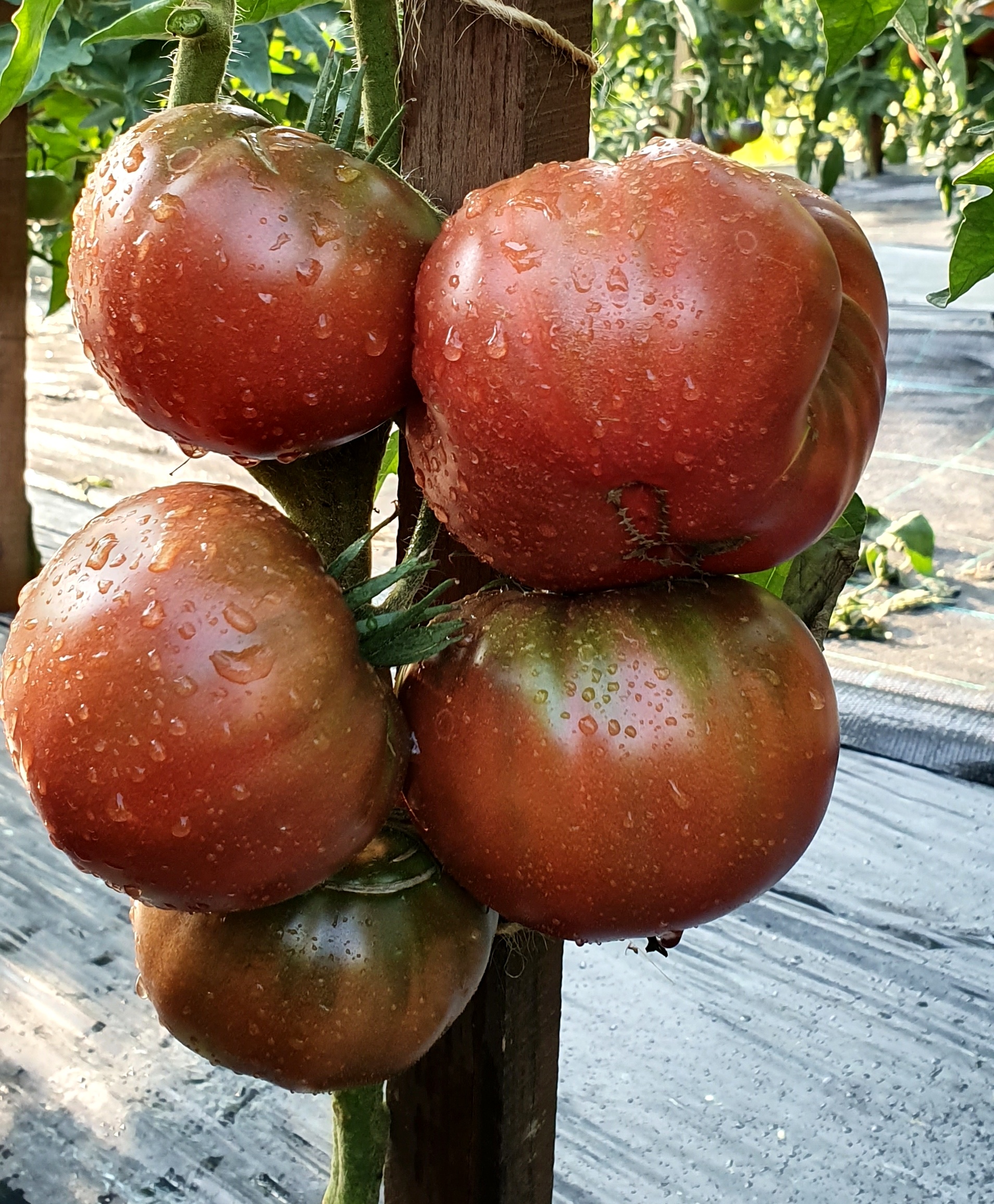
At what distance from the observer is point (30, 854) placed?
1878mm

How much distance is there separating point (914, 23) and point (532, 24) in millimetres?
222

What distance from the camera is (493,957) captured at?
2.54 ft

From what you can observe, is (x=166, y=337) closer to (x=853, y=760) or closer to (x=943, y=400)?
(x=853, y=760)

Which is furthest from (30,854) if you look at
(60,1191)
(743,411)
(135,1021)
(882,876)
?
(743,411)

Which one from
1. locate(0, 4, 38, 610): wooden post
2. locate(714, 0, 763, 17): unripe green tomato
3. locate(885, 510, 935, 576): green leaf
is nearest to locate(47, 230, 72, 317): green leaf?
locate(0, 4, 38, 610): wooden post

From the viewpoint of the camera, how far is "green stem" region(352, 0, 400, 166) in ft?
1.85

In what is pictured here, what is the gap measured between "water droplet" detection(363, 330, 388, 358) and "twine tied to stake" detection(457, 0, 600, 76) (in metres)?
0.21

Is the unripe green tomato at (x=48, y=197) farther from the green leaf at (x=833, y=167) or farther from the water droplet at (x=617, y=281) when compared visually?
the water droplet at (x=617, y=281)

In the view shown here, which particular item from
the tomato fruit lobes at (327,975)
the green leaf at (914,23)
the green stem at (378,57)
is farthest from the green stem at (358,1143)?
the green leaf at (914,23)

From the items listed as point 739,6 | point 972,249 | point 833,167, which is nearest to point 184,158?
point 972,249

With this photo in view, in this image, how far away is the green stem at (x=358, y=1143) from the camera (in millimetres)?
662

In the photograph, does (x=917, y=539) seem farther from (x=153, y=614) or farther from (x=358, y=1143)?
(x=153, y=614)

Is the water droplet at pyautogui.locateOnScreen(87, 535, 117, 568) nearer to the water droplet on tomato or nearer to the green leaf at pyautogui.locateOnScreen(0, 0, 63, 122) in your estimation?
the water droplet on tomato

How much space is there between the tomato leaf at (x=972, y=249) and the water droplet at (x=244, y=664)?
1.47 ft
